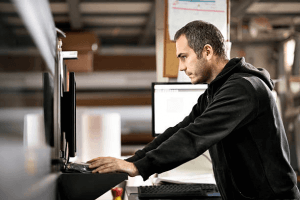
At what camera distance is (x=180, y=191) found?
1.19 metres

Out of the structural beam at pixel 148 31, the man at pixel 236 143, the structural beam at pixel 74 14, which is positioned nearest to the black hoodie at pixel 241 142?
the man at pixel 236 143

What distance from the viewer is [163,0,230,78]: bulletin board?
196 cm

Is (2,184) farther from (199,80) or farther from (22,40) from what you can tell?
(199,80)

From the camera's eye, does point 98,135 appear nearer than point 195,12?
Yes

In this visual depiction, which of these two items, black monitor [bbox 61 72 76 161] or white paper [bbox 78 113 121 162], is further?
white paper [bbox 78 113 121 162]

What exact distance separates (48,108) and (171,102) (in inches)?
38.8

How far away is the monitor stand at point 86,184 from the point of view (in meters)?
0.91

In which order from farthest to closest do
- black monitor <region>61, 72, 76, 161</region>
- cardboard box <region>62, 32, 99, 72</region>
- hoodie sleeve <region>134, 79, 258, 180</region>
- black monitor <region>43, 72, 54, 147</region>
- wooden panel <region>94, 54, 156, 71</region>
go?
wooden panel <region>94, 54, 156, 71</region> < cardboard box <region>62, 32, 99, 72</region> < black monitor <region>61, 72, 76, 161</region> < hoodie sleeve <region>134, 79, 258, 180</region> < black monitor <region>43, 72, 54, 147</region>

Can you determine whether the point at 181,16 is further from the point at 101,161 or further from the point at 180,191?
the point at 101,161

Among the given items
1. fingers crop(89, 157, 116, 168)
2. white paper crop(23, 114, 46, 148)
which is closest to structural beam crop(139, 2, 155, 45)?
fingers crop(89, 157, 116, 168)

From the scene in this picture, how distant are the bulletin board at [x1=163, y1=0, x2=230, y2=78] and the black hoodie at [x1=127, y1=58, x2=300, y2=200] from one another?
89cm

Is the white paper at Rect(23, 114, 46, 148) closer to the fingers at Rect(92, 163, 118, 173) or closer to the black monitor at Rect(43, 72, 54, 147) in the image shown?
the black monitor at Rect(43, 72, 54, 147)

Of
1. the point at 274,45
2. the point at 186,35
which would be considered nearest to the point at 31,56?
the point at 186,35

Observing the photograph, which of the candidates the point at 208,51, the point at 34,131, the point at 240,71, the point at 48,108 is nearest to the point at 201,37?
the point at 208,51
